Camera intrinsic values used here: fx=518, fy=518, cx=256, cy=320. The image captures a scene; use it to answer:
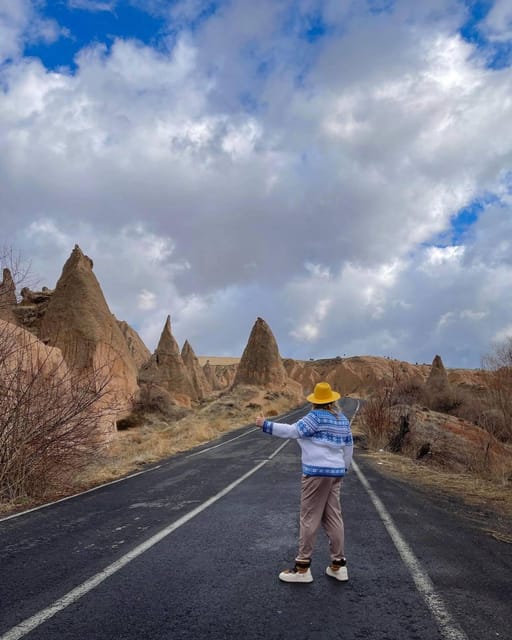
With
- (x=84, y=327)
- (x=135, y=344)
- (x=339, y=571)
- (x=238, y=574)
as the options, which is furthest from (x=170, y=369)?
(x=339, y=571)

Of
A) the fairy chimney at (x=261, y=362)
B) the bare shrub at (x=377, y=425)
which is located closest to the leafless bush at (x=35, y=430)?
the bare shrub at (x=377, y=425)

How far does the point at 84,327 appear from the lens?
2472cm

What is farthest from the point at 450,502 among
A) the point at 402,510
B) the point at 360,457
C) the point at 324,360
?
the point at 324,360

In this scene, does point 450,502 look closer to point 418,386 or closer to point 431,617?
point 431,617

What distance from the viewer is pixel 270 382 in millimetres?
53875

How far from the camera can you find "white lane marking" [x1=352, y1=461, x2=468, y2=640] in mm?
3631

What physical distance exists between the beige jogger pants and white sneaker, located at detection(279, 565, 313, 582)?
0.13 meters

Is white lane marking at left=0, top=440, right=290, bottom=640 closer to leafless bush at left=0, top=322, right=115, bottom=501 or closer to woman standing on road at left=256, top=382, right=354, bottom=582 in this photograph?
woman standing on road at left=256, top=382, right=354, bottom=582

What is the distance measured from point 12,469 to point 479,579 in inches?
328

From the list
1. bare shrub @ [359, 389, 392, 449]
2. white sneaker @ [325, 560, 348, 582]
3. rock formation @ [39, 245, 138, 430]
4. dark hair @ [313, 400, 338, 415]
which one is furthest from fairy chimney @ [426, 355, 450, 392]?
white sneaker @ [325, 560, 348, 582]

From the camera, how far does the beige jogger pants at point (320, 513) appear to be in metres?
4.75

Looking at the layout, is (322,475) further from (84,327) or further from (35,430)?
(84,327)

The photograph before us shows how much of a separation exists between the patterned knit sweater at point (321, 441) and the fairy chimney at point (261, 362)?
1916 inches

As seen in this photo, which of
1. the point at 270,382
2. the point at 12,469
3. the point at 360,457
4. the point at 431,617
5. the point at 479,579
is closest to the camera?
the point at 431,617
